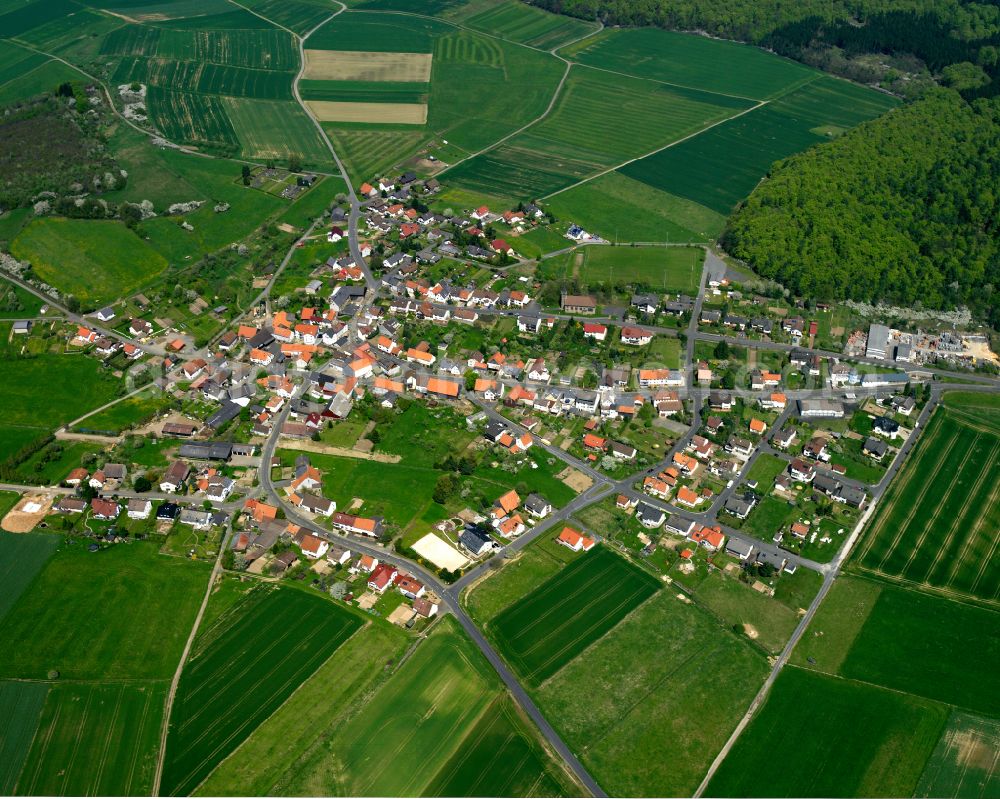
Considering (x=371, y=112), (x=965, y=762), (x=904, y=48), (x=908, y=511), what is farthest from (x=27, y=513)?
(x=904, y=48)

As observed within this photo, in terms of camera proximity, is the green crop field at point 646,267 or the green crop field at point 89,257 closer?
the green crop field at point 89,257

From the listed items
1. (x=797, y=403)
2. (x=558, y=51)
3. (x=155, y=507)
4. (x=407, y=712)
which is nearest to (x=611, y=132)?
(x=558, y=51)

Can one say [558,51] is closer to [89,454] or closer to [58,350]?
[58,350]

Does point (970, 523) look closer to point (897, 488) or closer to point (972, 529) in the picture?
point (972, 529)

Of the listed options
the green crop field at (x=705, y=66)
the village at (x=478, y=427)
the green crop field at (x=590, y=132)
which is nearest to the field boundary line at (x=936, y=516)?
the village at (x=478, y=427)

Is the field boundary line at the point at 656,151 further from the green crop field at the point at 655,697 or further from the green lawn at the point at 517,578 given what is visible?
the green crop field at the point at 655,697

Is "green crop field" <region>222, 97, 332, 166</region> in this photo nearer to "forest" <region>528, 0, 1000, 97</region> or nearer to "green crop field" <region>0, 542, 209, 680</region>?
"green crop field" <region>0, 542, 209, 680</region>

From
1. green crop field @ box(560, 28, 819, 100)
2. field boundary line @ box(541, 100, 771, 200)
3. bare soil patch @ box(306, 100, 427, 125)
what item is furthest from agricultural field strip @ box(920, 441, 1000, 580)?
bare soil patch @ box(306, 100, 427, 125)
